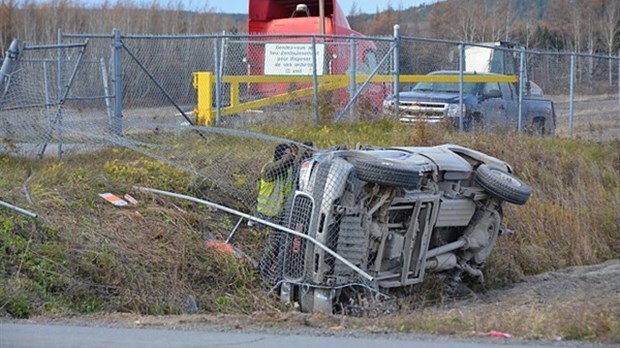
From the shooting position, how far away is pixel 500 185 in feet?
36.8

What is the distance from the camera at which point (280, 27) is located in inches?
928

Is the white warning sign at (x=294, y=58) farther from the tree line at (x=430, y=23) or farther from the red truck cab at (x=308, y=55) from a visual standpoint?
the tree line at (x=430, y=23)

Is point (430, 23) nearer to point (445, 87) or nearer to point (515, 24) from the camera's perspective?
point (515, 24)

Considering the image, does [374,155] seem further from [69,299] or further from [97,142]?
[97,142]

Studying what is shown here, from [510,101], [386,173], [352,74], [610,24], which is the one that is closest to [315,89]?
[352,74]

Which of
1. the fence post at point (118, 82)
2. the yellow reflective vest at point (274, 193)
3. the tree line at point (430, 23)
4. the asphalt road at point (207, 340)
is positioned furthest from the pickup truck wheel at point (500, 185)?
the tree line at point (430, 23)

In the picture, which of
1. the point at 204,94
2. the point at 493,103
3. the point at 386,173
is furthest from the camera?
the point at 493,103

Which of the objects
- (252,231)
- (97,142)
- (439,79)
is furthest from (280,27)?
(252,231)

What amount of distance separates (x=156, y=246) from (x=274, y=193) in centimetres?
143

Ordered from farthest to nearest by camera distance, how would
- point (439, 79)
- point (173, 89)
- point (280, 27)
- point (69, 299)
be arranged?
1. point (280, 27)
2. point (439, 79)
3. point (173, 89)
4. point (69, 299)

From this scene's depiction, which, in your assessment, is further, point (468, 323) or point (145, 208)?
point (145, 208)

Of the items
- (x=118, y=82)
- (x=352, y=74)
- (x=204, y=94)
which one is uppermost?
(x=352, y=74)

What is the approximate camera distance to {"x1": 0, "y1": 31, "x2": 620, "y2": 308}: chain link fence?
401 inches

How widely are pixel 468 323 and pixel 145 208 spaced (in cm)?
506
